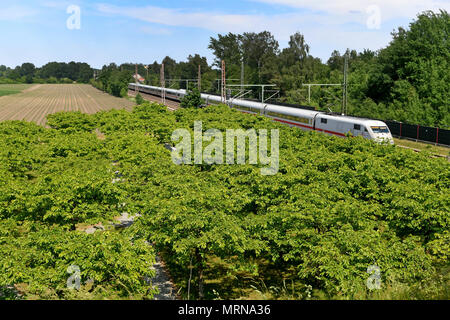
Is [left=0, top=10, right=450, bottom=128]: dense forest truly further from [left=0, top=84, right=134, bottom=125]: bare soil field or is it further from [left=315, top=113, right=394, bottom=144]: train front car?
[left=0, top=84, right=134, bottom=125]: bare soil field

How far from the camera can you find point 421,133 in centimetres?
5344

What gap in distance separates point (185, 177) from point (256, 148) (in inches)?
415

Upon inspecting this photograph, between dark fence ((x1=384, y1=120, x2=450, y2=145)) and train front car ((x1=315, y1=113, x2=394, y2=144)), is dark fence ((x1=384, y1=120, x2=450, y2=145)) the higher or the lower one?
the lower one

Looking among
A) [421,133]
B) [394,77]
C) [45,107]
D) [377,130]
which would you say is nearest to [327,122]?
[377,130]

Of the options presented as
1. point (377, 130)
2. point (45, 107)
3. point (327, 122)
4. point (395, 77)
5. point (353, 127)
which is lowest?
point (377, 130)

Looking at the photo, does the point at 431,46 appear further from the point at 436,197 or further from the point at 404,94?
the point at 436,197

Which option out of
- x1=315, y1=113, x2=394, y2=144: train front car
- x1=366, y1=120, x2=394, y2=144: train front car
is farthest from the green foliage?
x1=366, y1=120, x2=394, y2=144: train front car

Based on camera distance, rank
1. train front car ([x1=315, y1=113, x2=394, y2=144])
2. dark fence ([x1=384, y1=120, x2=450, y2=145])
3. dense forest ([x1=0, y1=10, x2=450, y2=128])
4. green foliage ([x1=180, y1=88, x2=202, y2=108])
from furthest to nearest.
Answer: green foliage ([x1=180, y1=88, x2=202, y2=108]) < dense forest ([x1=0, y1=10, x2=450, y2=128]) < dark fence ([x1=384, y1=120, x2=450, y2=145]) < train front car ([x1=315, y1=113, x2=394, y2=144])

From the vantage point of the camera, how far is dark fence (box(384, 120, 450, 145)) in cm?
4984

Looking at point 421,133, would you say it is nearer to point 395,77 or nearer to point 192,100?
point 395,77

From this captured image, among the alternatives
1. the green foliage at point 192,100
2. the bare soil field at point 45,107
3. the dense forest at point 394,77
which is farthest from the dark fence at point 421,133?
the bare soil field at point 45,107

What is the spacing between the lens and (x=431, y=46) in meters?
71.9

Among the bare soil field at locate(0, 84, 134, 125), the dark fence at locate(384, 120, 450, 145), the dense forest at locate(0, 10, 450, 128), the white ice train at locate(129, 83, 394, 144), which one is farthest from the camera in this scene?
the bare soil field at locate(0, 84, 134, 125)

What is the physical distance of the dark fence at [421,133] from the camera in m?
49.8
